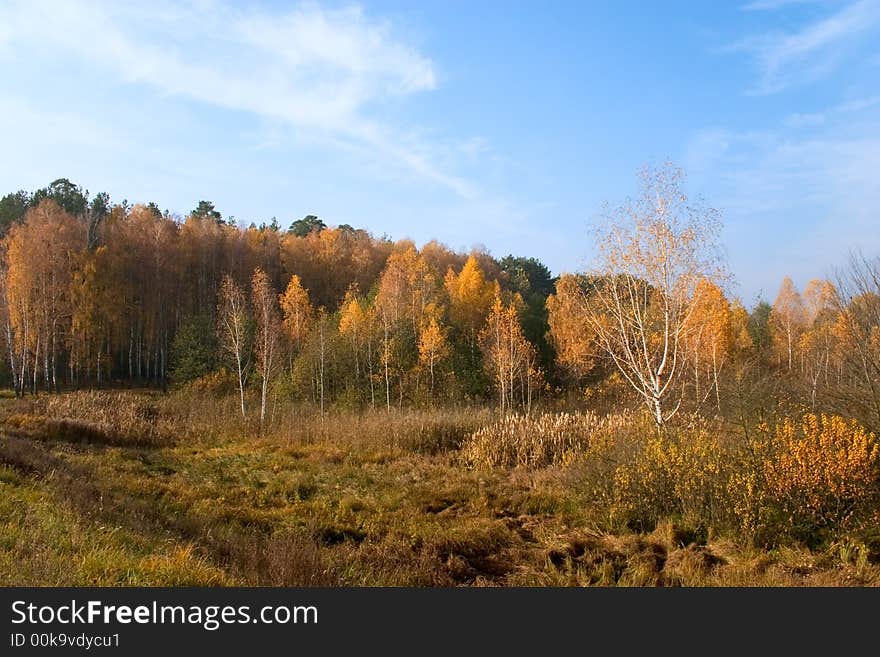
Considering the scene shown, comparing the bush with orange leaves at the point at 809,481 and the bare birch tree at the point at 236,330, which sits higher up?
the bare birch tree at the point at 236,330

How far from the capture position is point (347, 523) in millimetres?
10992

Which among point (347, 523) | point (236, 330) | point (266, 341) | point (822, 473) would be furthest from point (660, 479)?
point (266, 341)

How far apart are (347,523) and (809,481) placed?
7.61 metres

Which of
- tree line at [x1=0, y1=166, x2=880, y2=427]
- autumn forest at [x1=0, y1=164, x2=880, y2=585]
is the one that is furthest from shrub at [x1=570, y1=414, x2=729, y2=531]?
tree line at [x1=0, y1=166, x2=880, y2=427]

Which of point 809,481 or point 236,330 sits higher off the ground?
point 236,330

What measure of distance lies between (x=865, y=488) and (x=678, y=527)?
2.68 meters

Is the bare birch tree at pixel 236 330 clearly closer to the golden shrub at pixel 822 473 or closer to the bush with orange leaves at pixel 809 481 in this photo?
the bush with orange leaves at pixel 809 481

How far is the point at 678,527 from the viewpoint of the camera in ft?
31.7

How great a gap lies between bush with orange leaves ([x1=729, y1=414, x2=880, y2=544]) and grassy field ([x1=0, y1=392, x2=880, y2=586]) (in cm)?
32

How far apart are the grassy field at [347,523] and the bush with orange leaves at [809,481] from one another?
0.32m

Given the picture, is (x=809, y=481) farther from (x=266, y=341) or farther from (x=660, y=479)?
(x=266, y=341)

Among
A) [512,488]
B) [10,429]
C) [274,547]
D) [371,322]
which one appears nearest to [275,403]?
[371,322]

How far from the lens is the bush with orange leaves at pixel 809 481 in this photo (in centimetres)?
834

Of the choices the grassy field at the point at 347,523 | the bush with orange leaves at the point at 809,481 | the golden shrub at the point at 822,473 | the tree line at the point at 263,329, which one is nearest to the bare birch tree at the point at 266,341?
the tree line at the point at 263,329
